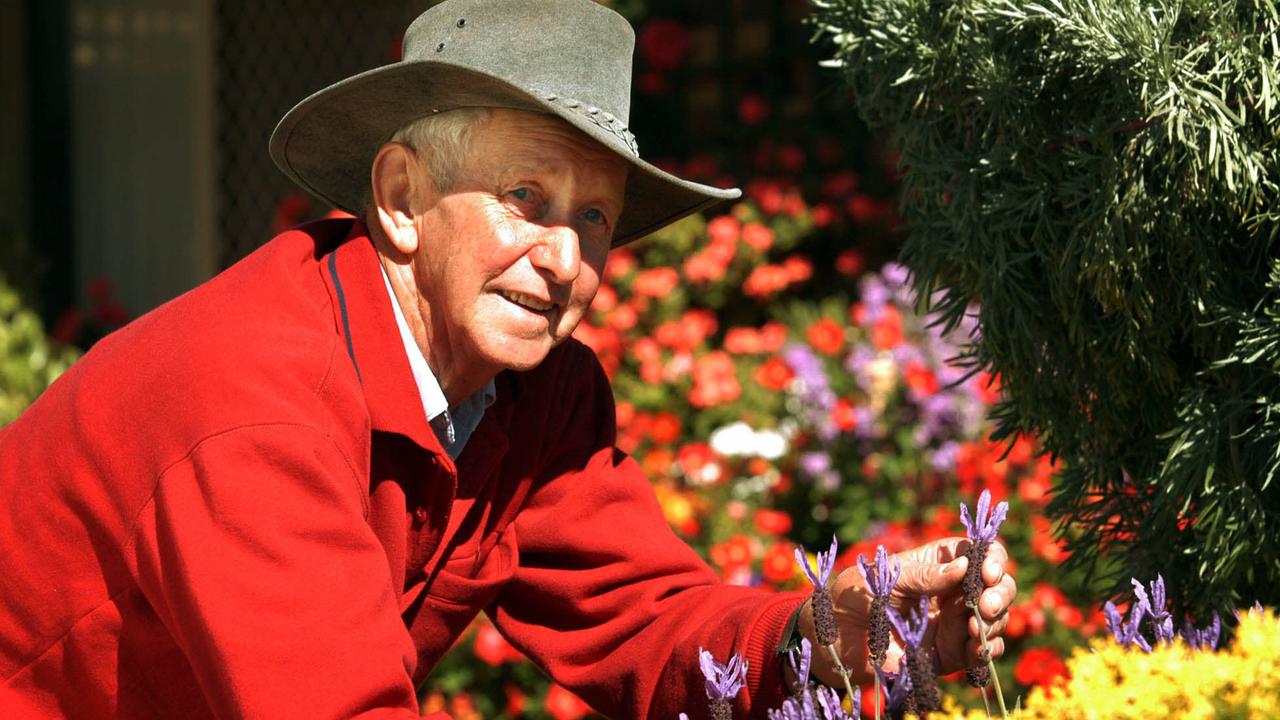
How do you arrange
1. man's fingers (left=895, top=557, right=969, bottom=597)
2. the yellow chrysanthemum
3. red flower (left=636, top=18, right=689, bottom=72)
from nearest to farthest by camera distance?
the yellow chrysanthemum
man's fingers (left=895, top=557, right=969, bottom=597)
red flower (left=636, top=18, right=689, bottom=72)

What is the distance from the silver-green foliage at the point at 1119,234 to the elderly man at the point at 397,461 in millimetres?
320

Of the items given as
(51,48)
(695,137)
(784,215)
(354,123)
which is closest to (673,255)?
(784,215)

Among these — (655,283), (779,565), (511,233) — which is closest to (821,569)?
(511,233)

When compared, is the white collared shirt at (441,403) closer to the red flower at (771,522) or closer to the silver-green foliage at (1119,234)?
the silver-green foliage at (1119,234)

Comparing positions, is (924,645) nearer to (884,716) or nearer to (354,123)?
(884,716)

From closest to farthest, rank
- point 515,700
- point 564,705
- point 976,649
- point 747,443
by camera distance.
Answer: point 976,649, point 564,705, point 515,700, point 747,443

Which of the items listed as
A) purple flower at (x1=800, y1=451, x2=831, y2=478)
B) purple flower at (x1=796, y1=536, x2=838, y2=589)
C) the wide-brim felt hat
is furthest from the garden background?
purple flower at (x1=796, y1=536, x2=838, y2=589)

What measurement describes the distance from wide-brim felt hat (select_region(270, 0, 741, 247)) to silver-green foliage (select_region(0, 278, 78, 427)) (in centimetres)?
248

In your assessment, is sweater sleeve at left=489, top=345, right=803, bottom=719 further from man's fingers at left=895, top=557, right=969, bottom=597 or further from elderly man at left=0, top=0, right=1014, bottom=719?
man's fingers at left=895, top=557, right=969, bottom=597

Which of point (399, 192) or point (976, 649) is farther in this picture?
point (399, 192)

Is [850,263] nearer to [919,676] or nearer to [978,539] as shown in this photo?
[978,539]

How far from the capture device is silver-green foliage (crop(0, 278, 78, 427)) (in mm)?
4301

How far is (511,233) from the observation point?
1.96 m

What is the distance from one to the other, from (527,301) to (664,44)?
4636mm
